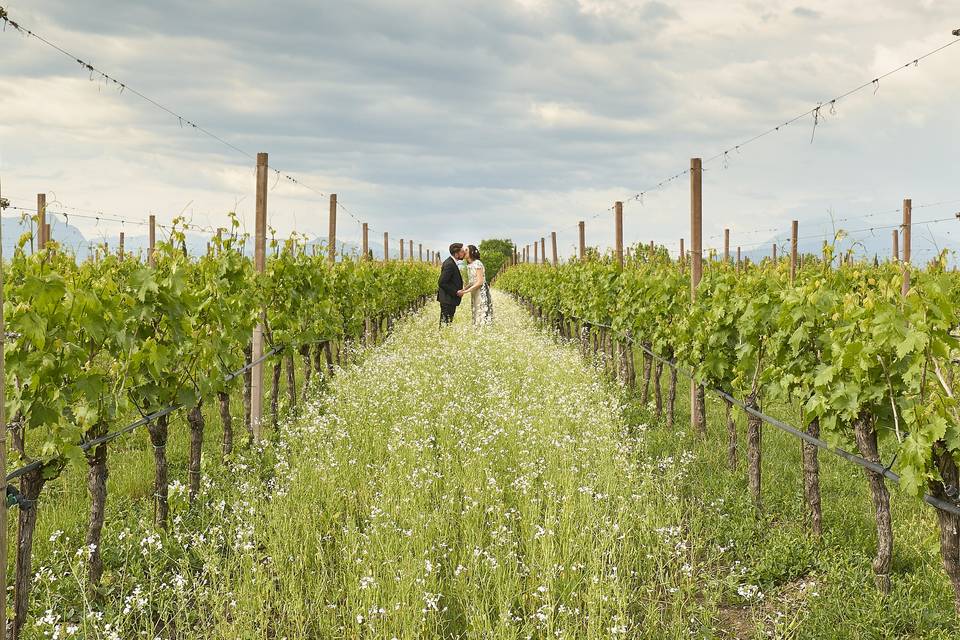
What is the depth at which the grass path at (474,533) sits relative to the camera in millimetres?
3848

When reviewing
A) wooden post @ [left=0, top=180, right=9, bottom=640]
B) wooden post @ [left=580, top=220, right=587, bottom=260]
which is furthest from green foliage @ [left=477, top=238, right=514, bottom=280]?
wooden post @ [left=0, top=180, right=9, bottom=640]

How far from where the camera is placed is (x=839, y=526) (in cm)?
551

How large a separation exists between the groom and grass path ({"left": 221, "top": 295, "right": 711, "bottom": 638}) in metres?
8.27

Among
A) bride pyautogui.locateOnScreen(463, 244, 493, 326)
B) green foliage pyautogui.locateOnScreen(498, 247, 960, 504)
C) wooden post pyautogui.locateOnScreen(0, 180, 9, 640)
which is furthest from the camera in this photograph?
bride pyautogui.locateOnScreen(463, 244, 493, 326)

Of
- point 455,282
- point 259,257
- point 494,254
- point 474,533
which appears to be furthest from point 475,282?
point 494,254

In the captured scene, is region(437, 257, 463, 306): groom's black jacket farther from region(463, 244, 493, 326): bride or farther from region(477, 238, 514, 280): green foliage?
region(477, 238, 514, 280): green foliage

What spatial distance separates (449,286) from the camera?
653 inches

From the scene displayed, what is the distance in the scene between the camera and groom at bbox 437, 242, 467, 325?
1641cm

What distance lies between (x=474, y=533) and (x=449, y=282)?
12027mm

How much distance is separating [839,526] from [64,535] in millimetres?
5851

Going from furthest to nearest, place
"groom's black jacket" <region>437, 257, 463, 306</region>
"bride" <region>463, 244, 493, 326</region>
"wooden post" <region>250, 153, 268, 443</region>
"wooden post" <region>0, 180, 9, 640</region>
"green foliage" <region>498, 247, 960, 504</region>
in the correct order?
"bride" <region>463, 244, 493, 326</region> → "groom's black jacket" <region>437, 257, 463, 306</region> → "wooden post" <region>250, 153, 268, 443</region> → "green foliage" <region>498, 247, 960, 504</region> → "wooden post" <region>0, 180, 9, 640</region>

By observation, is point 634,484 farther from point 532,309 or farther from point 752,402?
point 532,309

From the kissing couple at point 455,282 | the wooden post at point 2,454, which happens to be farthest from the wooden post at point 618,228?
the wooden post at point 2,454

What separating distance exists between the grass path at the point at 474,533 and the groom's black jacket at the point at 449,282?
325 inches
